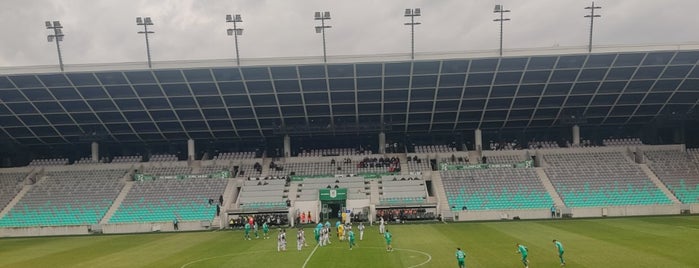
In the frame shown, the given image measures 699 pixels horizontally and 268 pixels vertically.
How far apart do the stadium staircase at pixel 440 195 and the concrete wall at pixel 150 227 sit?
2180 cm

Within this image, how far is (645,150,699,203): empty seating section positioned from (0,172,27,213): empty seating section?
224 ft

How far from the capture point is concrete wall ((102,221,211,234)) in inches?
2095

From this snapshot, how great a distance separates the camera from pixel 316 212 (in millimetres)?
58438

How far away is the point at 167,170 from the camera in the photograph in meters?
68.4

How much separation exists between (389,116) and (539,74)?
16063 millimetres

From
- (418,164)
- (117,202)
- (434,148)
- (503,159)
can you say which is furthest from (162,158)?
(503,159)

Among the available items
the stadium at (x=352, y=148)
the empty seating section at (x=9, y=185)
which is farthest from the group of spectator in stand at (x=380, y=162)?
the empty seating section at (x=9, y=185)

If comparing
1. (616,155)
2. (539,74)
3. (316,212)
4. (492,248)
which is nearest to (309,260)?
(492,248)

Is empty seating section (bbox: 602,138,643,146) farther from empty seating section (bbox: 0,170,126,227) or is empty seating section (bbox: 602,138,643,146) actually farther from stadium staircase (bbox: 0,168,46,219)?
→ stadium staircase (bbox: 0,168,46,219)

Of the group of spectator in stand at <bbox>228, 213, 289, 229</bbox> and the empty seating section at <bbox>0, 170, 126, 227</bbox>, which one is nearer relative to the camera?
the group of spectator in stand at <bbox>228, 213, 289, 229</bbox>

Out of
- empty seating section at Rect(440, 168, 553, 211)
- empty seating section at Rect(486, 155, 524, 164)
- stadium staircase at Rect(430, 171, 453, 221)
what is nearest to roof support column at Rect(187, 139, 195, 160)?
stadium staircase at Rect(430, 171, 453, 221)

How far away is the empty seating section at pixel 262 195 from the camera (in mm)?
58719

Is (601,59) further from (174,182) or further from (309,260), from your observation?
(174,182)

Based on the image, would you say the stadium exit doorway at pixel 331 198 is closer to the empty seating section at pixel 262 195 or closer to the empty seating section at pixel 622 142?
the empty seating section at pixel 262 195
